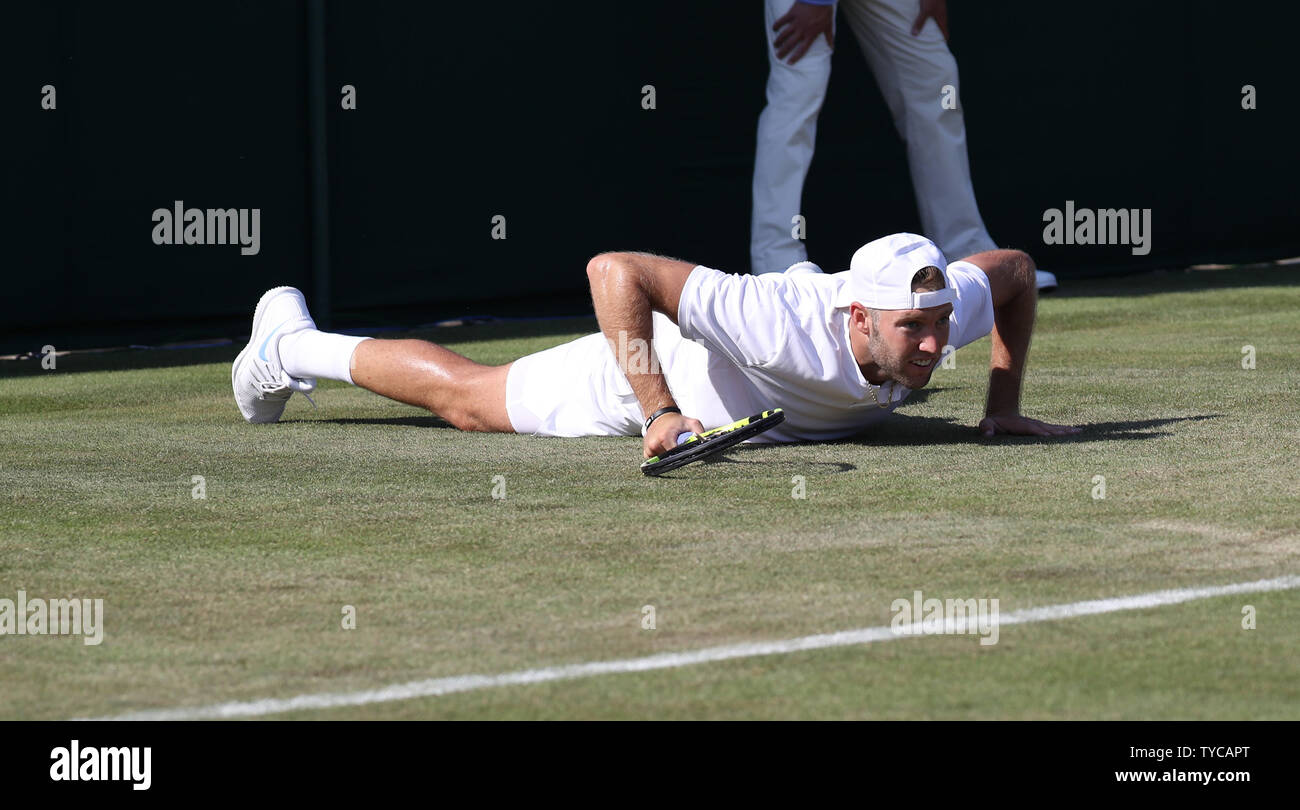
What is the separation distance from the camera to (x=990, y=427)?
6.44 metres

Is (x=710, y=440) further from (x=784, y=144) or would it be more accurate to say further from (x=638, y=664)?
(x=784, y=144)

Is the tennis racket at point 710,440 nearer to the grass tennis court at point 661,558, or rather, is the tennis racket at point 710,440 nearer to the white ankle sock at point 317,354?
the grass tennis court at point 661,558

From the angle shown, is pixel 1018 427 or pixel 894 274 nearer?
pixel 894 274

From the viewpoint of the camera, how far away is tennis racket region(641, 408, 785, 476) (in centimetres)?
534

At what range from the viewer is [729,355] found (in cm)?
588

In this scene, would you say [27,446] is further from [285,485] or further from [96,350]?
[96,350]

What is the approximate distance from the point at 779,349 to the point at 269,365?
7.51 feet

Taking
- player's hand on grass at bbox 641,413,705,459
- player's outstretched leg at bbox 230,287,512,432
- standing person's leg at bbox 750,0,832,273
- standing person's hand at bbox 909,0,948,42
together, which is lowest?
player's hand on grass at bbox 641,413,705,459

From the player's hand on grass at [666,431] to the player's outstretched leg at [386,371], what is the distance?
142cm

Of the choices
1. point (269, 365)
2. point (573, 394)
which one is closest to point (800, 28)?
point (269, 365)

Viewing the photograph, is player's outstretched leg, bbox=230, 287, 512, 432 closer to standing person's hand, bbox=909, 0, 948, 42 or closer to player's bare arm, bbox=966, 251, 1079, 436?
player's bare arm, bbox=966, 251, 1079, 436

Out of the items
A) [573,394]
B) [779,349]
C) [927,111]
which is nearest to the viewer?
[779,349]

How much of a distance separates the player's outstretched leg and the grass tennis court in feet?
0.45

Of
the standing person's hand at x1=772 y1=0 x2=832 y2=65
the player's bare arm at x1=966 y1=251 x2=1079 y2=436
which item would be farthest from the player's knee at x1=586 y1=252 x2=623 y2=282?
Result: the standing person's hand at x1=772 y1=0 x2=832 y2=65
